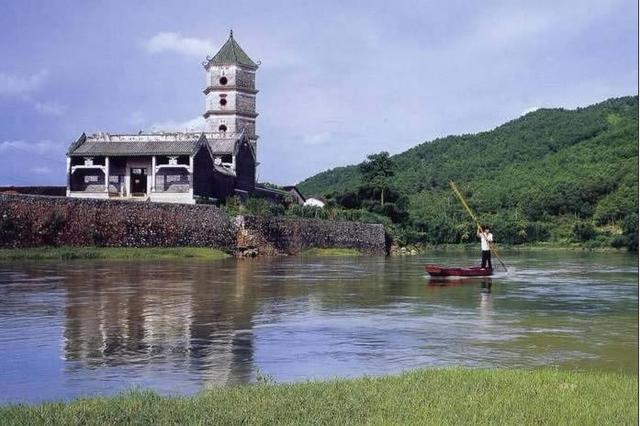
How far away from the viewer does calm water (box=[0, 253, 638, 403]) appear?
9.41m

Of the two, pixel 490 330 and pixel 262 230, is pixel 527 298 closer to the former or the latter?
pixel 490 330

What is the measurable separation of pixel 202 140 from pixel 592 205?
50855 millimetres

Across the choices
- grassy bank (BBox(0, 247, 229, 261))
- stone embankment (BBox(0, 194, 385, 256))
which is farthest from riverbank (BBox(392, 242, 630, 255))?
grassy bank (BBox(0, 247, 229, 261))

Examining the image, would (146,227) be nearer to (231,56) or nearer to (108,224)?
(108,224)

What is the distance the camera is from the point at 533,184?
92.1 meters

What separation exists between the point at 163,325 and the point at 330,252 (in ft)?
133

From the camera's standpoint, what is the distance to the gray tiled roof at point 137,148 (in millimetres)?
50544

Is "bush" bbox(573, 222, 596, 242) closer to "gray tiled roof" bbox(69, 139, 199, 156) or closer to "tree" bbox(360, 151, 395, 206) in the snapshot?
"tree" bbox(360, 151, 395, 206)

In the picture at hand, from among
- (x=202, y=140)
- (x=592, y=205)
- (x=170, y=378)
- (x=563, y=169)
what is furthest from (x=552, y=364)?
(x=563, y=169)

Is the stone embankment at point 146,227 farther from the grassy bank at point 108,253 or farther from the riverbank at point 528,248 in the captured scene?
the riverbank at point 528,248

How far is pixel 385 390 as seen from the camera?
25.1 feet

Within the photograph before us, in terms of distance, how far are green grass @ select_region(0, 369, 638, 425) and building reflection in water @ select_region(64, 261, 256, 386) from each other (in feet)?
4.75

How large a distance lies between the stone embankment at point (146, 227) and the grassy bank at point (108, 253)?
534 mm

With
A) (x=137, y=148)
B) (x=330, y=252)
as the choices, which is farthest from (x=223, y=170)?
(x=330, y=252)
